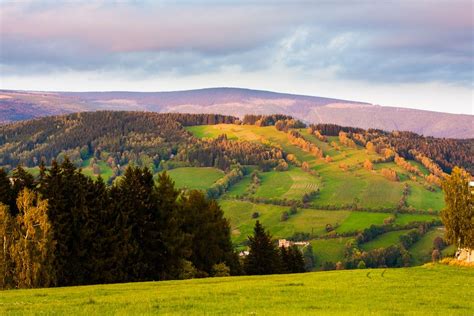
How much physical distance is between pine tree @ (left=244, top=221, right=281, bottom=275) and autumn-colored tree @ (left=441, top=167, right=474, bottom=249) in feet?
96.6

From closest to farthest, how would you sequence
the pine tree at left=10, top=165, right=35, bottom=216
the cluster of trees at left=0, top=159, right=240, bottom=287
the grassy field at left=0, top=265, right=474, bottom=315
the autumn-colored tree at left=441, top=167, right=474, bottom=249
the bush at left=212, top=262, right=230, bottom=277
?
the grassy field at left=0, top=265, right=474, bottom=315
the cluster of trees at left=0, top=159, right=240, bottom=287
the pine tree at left=10, top=165, right=35, bottom=216
the autumn-colored tree at left=441, top=167, right=474, bottom=249
the bush at left=212, top=262, right=230, bottom=277

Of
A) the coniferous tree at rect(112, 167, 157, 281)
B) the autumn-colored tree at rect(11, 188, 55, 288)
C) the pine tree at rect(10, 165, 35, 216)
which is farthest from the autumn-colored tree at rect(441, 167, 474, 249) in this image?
the pine tree at rect(10, 165, 35, 216)

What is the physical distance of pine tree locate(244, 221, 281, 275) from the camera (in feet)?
318

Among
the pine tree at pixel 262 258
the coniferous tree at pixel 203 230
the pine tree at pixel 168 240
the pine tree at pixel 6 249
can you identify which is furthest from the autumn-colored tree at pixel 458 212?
the pine tree at pixel 6 249

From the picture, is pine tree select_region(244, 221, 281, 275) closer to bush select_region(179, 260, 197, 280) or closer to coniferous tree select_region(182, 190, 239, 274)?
coniferous tree select_region(182, 190, 239, 274)

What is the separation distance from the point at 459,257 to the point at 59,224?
48678mm

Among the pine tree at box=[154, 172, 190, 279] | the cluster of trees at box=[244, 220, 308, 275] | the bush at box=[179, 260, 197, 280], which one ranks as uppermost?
the pine tree at box=[154, 172, 190, 279]

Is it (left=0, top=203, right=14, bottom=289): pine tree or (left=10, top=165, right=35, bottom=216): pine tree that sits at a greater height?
(left=10, top=165, right=35, bottom=216): pine tree

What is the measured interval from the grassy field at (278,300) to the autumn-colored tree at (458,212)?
31145 millimetres

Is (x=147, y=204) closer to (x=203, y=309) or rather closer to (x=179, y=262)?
(x=179, y=262)

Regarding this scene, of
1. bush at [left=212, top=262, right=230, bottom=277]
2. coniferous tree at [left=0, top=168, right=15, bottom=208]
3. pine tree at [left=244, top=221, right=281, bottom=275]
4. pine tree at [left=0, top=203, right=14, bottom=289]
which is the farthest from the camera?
pine tree at [left=244, top=221, right=281, bottom=275]

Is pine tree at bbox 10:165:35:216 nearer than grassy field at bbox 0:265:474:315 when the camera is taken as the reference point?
No

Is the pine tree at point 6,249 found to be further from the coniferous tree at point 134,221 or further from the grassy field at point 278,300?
the grassy field at point 278,300

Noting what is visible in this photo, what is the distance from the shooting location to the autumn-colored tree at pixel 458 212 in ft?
247
